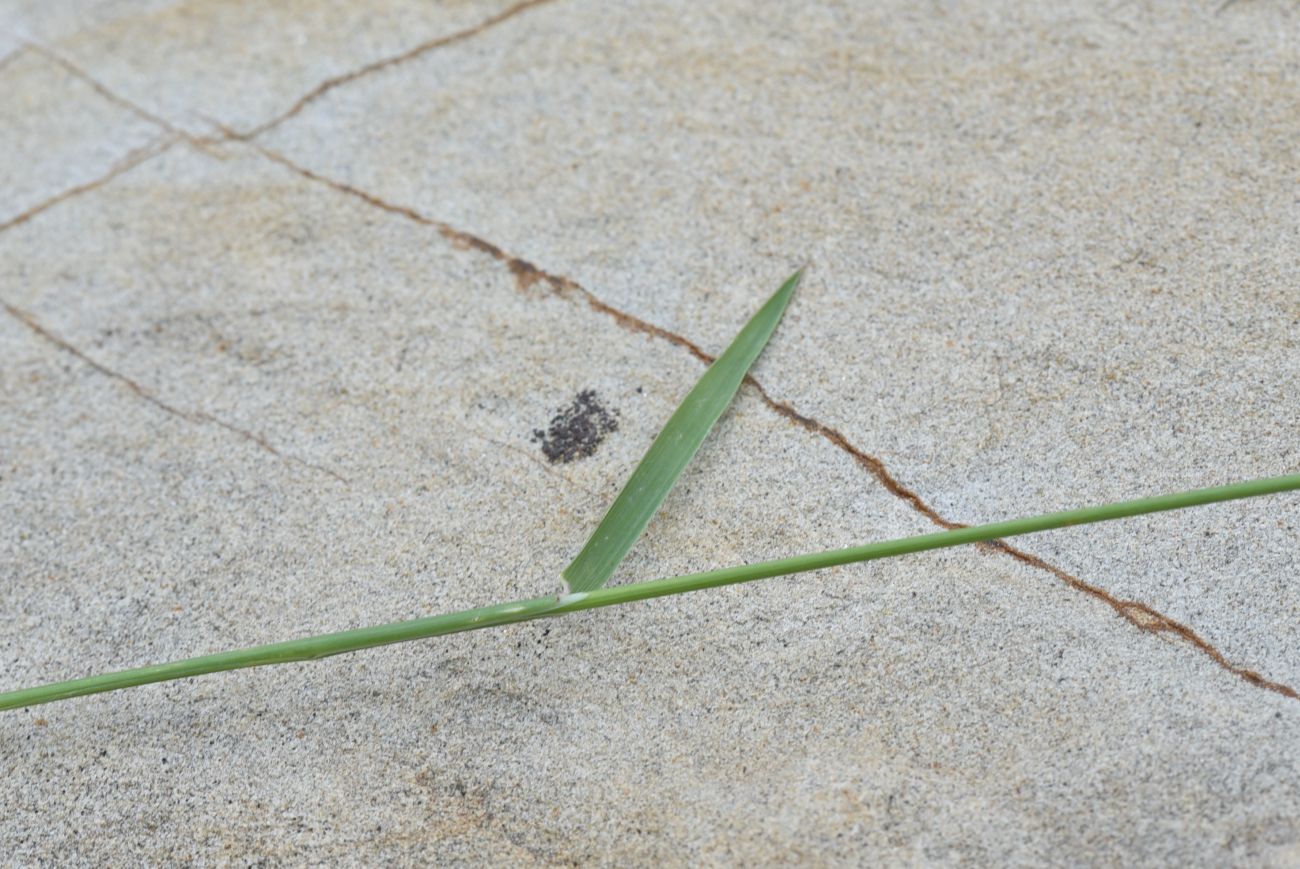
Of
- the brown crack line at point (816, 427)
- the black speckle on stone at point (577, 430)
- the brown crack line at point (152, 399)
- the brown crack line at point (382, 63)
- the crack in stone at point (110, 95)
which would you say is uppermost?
the brown crack line at point (382, 63)

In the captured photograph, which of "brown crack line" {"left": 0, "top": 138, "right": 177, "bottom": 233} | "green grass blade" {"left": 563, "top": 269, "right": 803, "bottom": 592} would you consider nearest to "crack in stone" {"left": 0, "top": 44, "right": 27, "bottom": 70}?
"brown crack line" {"left": 0, "top": 138, "right": 177, "bottom": 233}

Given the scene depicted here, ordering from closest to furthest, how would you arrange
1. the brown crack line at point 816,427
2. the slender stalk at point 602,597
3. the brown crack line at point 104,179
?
1. the slender stalk at point 602,597
2. the brown crack line at point 816,427
3. the brown crack line at point 104,179

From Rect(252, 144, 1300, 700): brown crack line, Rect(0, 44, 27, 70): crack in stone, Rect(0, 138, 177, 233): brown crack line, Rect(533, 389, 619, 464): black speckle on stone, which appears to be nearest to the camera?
Rect(252, 144, 1300, 700): brown crack line

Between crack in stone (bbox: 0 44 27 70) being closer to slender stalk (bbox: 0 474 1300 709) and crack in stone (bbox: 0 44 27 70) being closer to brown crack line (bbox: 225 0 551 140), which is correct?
brown crack line (bbox: 225 0 551 140)

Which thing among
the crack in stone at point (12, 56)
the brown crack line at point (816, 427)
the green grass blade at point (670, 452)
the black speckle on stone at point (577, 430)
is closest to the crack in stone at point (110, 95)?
the crack in stone at point (12, 56)

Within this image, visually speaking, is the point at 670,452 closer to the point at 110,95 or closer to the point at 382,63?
the point at 382,63

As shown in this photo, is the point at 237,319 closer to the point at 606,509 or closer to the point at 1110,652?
the point at 606,509

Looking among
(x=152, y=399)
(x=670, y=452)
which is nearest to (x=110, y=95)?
(x=152, y=399)

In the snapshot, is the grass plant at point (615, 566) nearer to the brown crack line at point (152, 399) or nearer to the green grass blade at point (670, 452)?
the green grass blade at point (670, 452)
